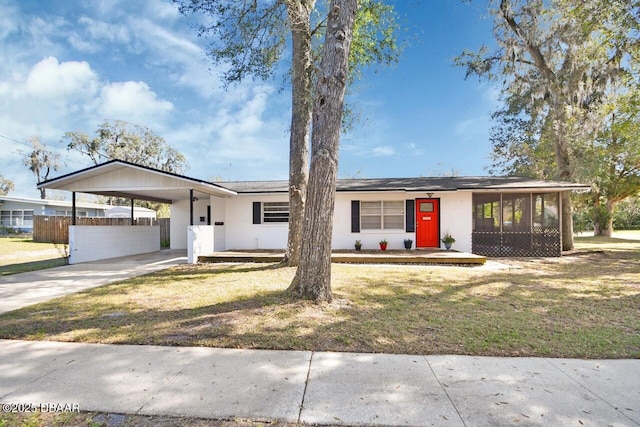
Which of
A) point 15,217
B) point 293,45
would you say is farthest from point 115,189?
point 15,217

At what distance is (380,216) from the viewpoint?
466 inches

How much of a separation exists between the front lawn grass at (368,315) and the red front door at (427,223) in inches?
168

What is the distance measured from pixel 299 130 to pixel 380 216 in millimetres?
5346

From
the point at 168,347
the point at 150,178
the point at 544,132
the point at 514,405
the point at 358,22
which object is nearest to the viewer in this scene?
the point at 514,405

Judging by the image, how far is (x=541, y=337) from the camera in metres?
3.61

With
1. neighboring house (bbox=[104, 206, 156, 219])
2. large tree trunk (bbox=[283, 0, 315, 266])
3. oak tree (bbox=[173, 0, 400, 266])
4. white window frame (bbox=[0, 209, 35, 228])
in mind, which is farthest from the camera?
white window frame (bbox=[0, 209, 35, 228])

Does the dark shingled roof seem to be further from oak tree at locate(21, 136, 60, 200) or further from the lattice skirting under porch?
oak tree at locate(21, 136, 60, 200)

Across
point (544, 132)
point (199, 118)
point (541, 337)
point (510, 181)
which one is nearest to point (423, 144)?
point (544, 132)

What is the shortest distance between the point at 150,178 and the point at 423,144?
2648cm

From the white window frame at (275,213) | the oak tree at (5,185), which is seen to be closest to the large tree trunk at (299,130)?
the white window frame at (275,213)

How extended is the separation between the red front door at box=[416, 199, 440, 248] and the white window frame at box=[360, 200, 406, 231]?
0.66m

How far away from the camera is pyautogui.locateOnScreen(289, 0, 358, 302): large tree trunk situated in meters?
4.82

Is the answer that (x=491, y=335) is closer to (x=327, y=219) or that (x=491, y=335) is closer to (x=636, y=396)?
(x=636, y=396)

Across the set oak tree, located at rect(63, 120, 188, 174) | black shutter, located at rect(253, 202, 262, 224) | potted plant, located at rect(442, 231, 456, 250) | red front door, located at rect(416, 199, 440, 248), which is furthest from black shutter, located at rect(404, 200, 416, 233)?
oak tree, located at rect(63, 120, 188, 174)
